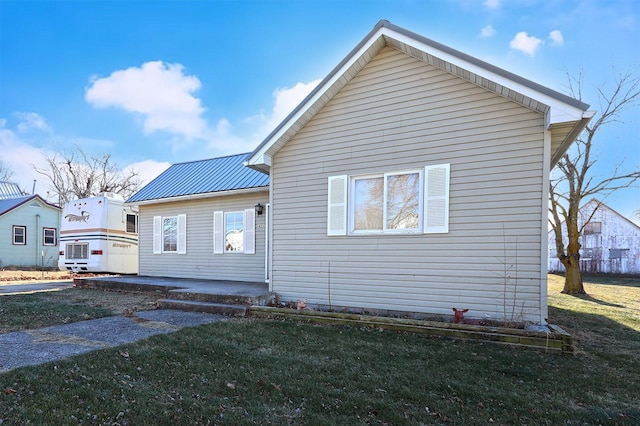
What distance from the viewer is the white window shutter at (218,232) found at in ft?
38.4

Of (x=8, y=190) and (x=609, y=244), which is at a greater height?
(x=8, y=190)

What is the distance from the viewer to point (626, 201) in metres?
24.8

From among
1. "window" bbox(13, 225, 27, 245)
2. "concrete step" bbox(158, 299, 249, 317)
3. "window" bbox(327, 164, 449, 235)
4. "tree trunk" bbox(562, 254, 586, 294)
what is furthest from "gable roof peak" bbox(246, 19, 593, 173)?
"window" bbox(13, 225, 27, 245)

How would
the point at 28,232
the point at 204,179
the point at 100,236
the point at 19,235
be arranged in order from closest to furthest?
the point at 204,179 → the point at 100,236 → the point at 19,235 → the point at 28,232

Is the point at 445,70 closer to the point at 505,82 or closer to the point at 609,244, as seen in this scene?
the point at 505,82

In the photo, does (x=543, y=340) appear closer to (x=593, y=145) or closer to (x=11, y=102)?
(x=593, y=145)

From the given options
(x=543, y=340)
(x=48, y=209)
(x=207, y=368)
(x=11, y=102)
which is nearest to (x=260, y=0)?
(x=207, y=368)

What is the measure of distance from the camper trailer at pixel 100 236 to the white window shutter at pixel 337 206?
11.0 m

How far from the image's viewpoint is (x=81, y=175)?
30656 mm

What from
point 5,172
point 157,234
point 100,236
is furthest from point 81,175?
point 157,234

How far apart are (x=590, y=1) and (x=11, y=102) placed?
89.9ft

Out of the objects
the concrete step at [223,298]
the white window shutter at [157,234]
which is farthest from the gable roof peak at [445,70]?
the white window shutter at [157,234]

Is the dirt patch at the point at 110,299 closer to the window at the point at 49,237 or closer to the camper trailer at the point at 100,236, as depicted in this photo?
the camper trailer at the point at 100,236

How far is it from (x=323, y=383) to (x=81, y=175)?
34.8m
